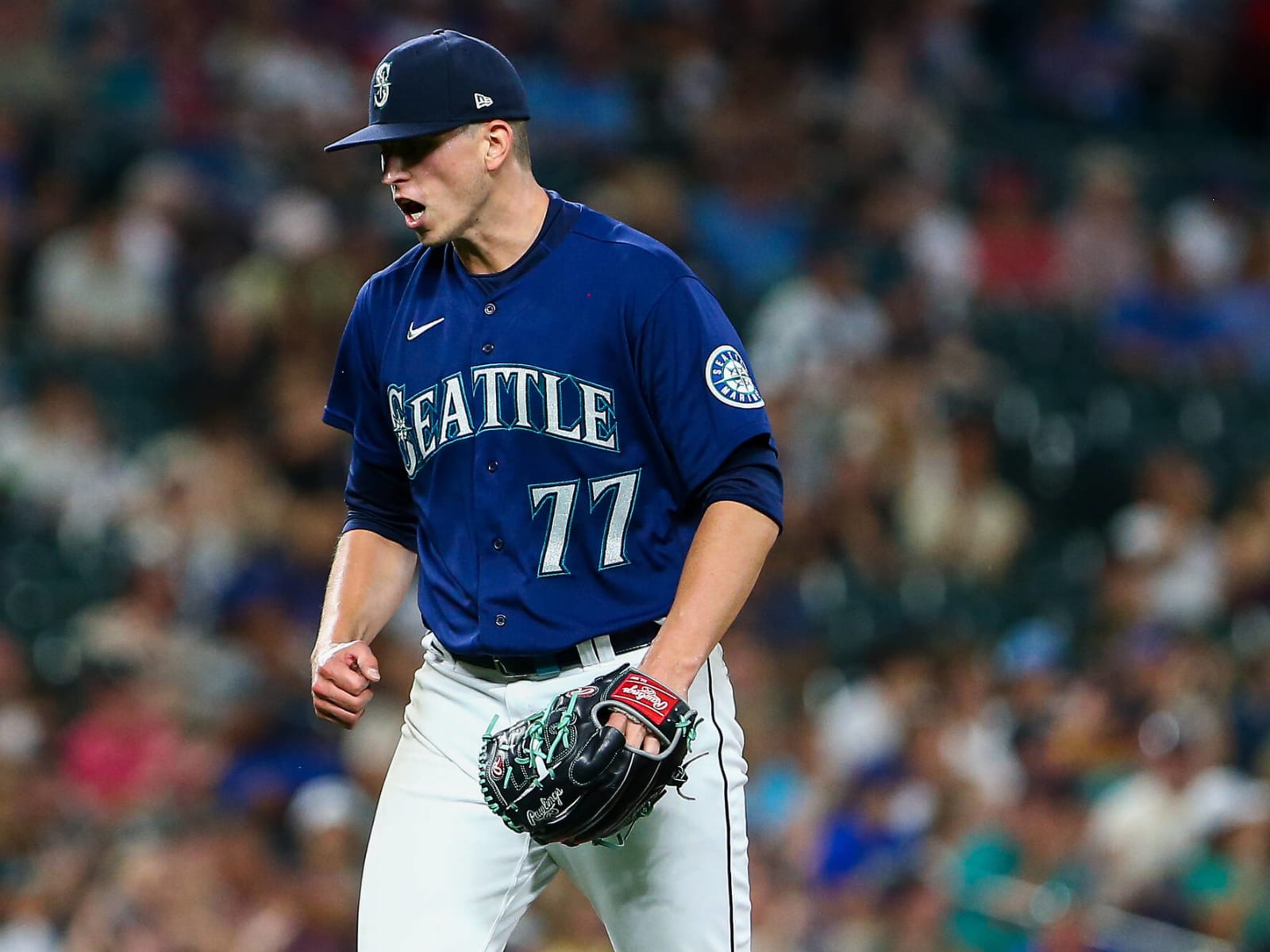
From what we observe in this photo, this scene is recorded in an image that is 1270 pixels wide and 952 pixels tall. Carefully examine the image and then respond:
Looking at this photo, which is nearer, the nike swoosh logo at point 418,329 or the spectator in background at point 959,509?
A: the nike swoosh logo at point 418,329

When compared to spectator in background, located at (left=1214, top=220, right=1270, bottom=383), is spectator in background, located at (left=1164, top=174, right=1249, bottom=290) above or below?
above

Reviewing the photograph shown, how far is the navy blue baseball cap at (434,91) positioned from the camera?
3.08m

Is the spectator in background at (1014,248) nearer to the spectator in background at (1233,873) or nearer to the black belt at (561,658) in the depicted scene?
the spectator in background at (1233,873)

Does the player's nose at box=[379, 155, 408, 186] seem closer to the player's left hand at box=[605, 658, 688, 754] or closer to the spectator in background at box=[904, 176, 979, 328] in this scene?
the player's left hand at box=[605, 658, 688, 754]

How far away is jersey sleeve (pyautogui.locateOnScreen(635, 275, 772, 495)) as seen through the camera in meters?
→ 3.08

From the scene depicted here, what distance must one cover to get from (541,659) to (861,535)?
5743mm

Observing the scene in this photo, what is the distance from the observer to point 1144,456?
995 centimetres

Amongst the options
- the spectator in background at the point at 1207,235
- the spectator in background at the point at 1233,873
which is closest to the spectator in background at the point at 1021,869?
the spectator in background at the point at 1233,873

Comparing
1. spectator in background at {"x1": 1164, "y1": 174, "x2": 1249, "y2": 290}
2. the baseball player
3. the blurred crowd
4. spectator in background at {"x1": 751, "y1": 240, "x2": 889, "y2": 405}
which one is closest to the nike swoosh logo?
the baseball player

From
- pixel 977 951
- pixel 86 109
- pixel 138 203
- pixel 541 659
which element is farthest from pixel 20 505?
pixel 541 659

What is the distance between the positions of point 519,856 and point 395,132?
1.25 m

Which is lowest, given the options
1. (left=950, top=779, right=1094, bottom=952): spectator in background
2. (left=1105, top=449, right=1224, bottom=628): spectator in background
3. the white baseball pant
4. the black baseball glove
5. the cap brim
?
(left=950, top=779, right=1094, bottom=952): spectator in background

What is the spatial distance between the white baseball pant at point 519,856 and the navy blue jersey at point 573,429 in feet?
0.40

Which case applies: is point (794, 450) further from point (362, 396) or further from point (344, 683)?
point (344, 683)
